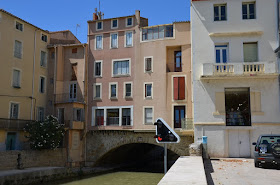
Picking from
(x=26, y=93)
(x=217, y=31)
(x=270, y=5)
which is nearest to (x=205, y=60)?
(x=217, y=31)

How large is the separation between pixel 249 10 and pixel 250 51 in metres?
3.33

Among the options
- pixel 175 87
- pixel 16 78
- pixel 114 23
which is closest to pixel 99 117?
pixel 175 87

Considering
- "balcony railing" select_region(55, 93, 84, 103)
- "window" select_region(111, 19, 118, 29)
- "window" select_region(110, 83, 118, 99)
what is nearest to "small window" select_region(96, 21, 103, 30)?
"window" select_region(111, 19, 118, 29)

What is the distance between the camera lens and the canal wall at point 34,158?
87.3 ft

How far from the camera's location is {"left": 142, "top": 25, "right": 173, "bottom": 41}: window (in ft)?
104

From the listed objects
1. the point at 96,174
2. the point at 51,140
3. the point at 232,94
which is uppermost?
the point at 232,94

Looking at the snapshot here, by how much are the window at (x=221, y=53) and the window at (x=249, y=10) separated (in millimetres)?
2978

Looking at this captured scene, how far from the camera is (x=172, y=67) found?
32094 millimetres

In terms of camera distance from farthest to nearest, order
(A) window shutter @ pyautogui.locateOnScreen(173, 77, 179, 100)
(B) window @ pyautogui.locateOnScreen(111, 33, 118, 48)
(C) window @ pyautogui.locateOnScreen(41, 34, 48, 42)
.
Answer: (C) window @ pyautogui.locateOnScreen(41, 34, 48, 42)
(B) window @ pyautogui.locateOnScreen(111, 33, 118, 48)
(A) window shutter @ pyautogui.locateOnScreen(173, 77, 179, 100)

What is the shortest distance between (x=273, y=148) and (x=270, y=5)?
14.3 metres

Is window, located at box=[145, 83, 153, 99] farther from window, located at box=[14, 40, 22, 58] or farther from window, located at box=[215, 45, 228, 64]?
window, located at box=[14, 40, 22, 58]

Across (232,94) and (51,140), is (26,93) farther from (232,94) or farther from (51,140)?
(232,94)

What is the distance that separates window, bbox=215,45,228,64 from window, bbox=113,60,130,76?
11277mm

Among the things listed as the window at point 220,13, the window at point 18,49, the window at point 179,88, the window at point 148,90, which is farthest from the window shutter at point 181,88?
the window at point 18,49
